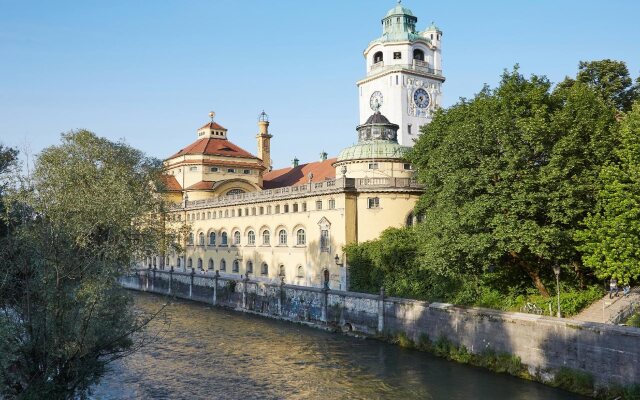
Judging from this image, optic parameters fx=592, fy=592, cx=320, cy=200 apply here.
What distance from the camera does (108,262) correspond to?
18.5 metres

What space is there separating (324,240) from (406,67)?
30780mm

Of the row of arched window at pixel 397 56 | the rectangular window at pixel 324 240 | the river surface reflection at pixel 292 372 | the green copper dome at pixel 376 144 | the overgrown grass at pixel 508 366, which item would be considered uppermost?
the row of arched window at pixel 397 56

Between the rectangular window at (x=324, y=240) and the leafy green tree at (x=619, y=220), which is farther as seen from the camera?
the rectangular window at (x=324, y=240)

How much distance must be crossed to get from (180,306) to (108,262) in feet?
106

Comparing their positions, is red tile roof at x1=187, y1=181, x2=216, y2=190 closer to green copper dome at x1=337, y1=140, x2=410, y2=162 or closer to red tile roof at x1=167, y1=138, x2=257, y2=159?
red tile roof at x1=167, y1=138, x2=257, y2=159

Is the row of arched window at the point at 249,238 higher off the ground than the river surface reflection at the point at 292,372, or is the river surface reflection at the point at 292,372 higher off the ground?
the row of arched window at the point at 249,238

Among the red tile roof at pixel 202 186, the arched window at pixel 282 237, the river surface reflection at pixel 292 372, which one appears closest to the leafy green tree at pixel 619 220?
the river surface reflection at pixel 292 372

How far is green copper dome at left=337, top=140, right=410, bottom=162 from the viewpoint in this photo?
153 feet

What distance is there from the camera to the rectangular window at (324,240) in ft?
147

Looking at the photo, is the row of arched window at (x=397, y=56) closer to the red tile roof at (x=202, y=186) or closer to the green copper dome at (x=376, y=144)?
the green copper dome at (x=376, y=144)

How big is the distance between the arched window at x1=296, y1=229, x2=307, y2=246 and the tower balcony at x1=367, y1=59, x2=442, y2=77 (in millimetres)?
28113

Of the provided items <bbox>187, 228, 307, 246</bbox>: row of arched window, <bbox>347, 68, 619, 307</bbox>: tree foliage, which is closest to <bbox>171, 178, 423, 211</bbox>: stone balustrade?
<bbox>187, 228, 307, 246</bbox>: row of arched window

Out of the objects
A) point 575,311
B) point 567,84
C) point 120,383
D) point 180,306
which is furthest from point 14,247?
point 567,84

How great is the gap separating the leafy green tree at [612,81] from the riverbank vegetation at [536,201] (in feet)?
34.1
